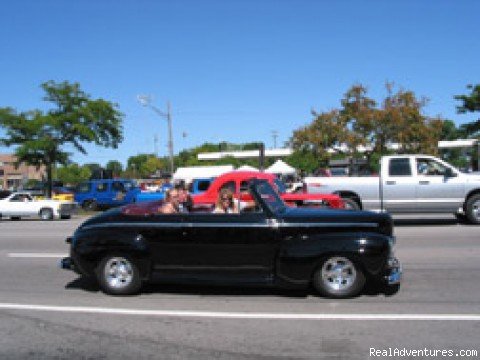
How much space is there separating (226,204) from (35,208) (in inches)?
816

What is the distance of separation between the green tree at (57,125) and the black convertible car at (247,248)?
2702 centimetres

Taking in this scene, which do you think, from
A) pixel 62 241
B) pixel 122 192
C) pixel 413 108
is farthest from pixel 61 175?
pixel 62 241

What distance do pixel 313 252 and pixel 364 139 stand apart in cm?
2884

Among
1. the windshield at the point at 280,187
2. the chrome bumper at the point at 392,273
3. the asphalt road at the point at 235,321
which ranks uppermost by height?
the windshield at the point at 280,187

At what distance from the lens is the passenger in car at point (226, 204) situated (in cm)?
816

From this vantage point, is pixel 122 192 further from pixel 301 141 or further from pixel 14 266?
pixel 14 266

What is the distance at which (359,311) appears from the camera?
6.93 m

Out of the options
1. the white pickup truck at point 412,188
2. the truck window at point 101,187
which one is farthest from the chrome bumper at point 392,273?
the truck window at point 101,187

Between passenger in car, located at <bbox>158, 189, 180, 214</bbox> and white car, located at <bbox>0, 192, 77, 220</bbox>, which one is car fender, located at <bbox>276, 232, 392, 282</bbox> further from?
white car, located at <bbox>0, 192, 77, 220</bbox>

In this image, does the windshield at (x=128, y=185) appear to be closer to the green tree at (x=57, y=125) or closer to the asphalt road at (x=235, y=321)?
the green tree at (x=57, y=125)

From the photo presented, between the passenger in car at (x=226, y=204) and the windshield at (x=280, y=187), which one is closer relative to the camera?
the passenger in car at (x=226, y=204)

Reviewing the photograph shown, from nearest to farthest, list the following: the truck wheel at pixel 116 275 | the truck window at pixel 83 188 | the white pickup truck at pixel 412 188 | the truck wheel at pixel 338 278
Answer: the truck wheel at pixel 338 278
the truck wheel at pixel 116 275
the white pickup truck at pixel 412 188
the truck window at pixel 83 188

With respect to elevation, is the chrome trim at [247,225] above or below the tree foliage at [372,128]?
below
